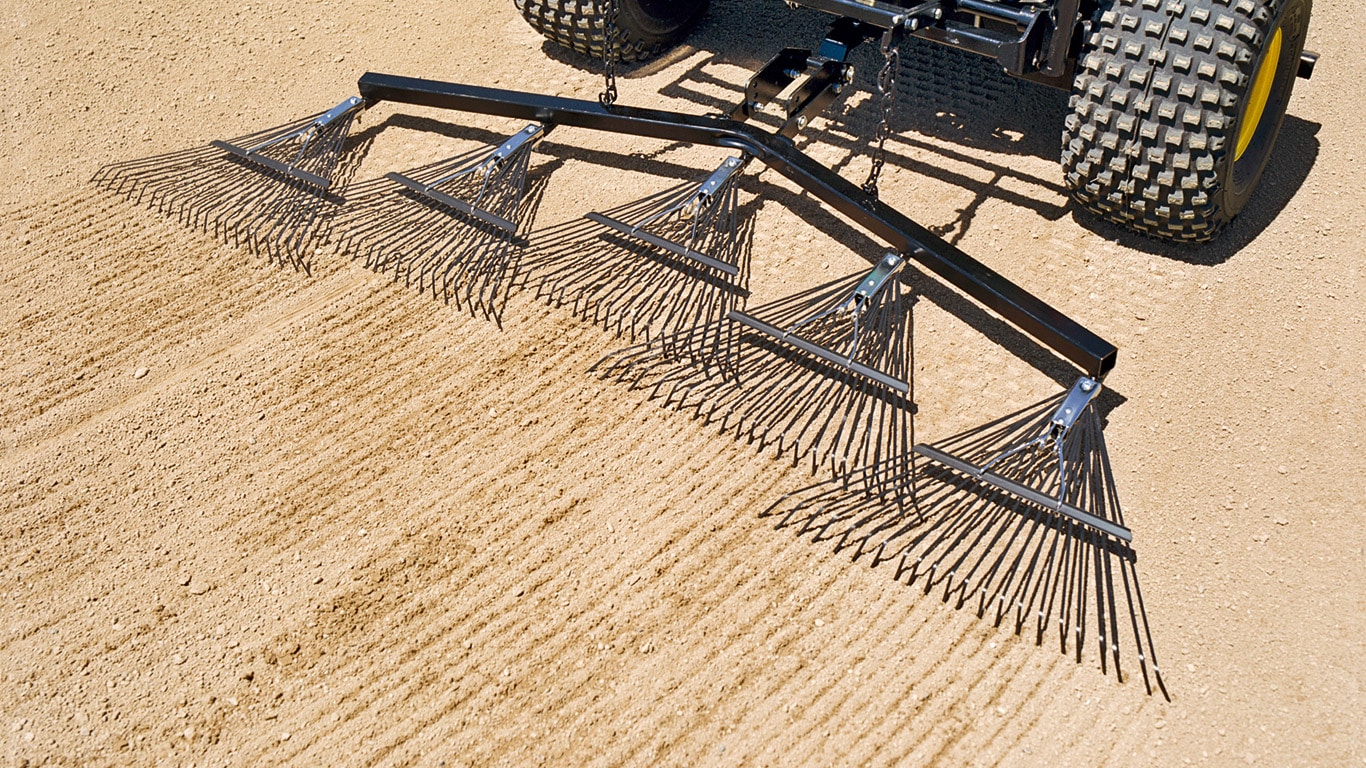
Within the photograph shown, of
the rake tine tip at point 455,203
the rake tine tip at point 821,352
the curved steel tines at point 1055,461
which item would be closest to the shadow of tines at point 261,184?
the rake tine tip at point 455,203

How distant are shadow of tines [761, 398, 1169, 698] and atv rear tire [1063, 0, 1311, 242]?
986mm

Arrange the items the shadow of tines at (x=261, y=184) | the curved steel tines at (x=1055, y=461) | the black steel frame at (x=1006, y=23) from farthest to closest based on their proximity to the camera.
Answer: the shadow of tines at (x=261, y=184)
the black steel frame at (x=1006, y=23)
the curved steel tines at (x=1055, y=461)

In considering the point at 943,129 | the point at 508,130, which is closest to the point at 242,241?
the point at 508,130

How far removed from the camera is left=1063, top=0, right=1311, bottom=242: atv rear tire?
11.8 feet

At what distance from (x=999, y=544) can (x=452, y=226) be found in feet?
7.37

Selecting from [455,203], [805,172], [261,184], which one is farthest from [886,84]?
[261,184]

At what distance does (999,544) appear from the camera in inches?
123

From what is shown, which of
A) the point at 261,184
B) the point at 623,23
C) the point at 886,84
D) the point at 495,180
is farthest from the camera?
the point at 623,23

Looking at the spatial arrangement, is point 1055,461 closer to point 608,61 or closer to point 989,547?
point 989,547

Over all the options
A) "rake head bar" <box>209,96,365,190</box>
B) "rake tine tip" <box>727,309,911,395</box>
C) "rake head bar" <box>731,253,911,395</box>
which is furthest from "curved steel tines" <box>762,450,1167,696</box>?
"rake head bar" <box>209,96,365,190</box>

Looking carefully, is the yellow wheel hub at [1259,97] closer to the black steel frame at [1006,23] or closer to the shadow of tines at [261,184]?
the black steel frame at [1006,23]

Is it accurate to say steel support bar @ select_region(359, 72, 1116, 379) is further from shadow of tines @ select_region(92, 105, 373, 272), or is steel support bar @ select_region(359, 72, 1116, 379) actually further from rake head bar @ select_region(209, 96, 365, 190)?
shadow of tines @ select_region(92, 105, 373, 272)

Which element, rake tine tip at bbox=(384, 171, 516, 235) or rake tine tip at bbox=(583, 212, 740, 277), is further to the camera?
rake tine tip at bbox=(384, 171, 516, 235)

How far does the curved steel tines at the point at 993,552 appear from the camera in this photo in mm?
2965
